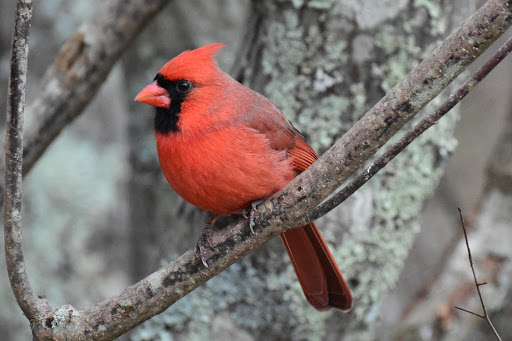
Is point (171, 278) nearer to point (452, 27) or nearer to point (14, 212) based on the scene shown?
point (14, 212)

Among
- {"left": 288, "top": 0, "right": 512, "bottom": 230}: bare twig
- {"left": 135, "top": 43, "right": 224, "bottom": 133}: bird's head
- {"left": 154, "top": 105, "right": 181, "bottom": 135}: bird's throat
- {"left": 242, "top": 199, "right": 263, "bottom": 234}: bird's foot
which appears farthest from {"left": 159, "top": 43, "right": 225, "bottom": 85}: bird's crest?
{"left": 288, "top": 0, "right": 512, "bottom": 230}: bare twig

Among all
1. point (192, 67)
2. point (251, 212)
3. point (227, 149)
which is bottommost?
point (251, 212)

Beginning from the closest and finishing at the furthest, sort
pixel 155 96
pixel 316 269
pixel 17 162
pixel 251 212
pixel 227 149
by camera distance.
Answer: pixel 17 162 → pixel 251 212 → pixel 227 149 → pixel 155 96 → pixel 316 269

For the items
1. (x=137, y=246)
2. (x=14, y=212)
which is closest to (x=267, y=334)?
(x=14, y=212)

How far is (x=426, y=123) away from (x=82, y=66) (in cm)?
205

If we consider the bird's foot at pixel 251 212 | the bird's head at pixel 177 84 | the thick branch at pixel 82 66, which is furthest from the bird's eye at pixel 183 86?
the thick branch at pixel 82 66

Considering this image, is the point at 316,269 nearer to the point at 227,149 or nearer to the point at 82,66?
the point at 227,149

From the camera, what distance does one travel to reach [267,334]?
3.04 metres

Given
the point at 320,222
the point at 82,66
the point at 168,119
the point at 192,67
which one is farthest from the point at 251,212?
the point at 82,66

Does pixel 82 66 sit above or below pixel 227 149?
above

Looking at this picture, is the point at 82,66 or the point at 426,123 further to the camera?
the point at 82,66

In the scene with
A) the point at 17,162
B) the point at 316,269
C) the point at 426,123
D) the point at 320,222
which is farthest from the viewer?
the point at 320,222

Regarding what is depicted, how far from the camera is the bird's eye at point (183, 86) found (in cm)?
253

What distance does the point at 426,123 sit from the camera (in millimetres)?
1767
